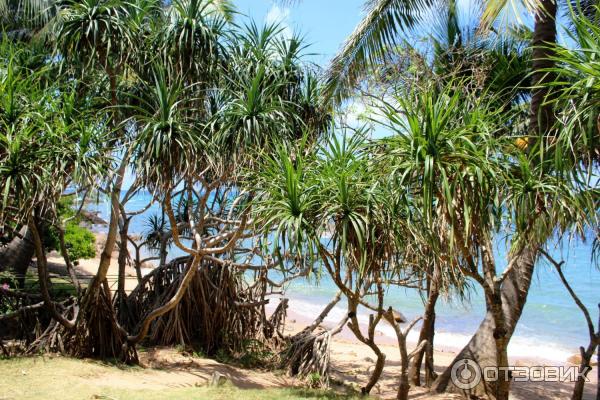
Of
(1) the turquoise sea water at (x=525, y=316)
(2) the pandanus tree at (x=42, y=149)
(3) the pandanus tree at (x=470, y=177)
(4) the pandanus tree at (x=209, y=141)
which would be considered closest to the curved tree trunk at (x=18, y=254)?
(4) the pandanus tree at (x=209, y=141)

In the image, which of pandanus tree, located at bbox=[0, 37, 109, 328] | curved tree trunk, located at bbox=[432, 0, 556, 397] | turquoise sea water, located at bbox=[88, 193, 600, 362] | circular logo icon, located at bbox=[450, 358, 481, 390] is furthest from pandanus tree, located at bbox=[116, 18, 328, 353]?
turquoise sea water, located at bbox=[88, 193, 600, 362]

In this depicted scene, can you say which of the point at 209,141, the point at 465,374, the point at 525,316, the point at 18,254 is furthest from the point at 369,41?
the point at 525,316

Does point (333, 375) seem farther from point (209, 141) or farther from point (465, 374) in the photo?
point (209, 141)

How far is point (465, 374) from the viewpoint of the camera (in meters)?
7.33

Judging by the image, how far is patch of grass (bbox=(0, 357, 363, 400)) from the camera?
17.3 feet

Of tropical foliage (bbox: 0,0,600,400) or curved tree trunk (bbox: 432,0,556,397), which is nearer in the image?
tropical foliage (bbox: 0,0,600,400)

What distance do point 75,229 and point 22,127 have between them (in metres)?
9.80

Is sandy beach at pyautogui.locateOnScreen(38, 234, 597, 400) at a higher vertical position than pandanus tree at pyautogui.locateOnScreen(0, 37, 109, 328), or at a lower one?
lower

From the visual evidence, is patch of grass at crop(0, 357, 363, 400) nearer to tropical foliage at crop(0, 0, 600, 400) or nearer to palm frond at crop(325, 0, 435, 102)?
tropical foliage at crop(0, 0, 600, 400)

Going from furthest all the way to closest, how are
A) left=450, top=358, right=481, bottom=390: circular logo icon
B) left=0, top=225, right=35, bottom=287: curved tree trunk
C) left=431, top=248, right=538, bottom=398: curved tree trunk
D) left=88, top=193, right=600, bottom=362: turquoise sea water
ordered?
left=88, top=193, right=600, bottom=362: turquoise sea water → left=0, top=225, right=35, bottom=287: curved tree trunk → left=450, top=358, right=481, bottom=390: circular logo icon → left=431, top=248, right=538, bottom=398: curved tree trunk

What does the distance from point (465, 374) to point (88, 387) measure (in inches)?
171

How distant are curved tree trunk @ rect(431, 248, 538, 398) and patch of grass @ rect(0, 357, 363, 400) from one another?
Result: 5.35 feet

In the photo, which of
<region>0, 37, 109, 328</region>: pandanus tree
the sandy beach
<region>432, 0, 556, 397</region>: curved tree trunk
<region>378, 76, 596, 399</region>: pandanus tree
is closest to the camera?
<region>378, 76, 596, 399</region>: pandanus tree

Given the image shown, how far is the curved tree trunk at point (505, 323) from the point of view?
6.97 metres
